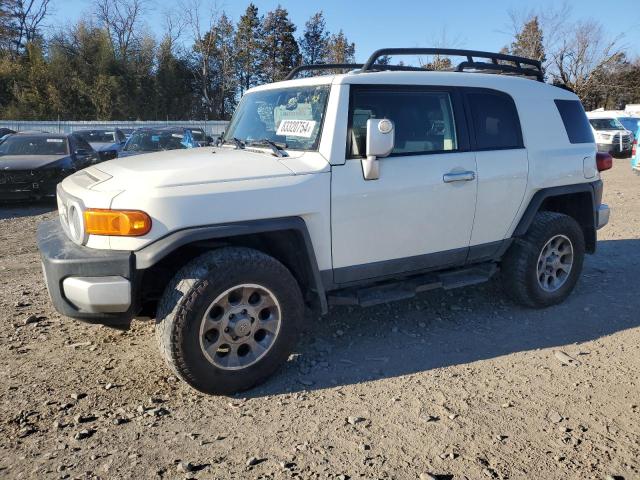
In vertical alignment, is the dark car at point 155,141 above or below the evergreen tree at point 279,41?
below

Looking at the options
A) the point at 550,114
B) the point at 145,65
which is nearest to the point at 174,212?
the point at 550,114

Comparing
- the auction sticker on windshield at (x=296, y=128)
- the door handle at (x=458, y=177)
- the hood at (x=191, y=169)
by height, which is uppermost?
the auction sticker on windshield at (x=296, y=128)

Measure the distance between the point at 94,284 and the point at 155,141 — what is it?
8246 mm

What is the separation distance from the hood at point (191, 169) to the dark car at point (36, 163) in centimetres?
721

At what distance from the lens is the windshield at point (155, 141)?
34.2 feet

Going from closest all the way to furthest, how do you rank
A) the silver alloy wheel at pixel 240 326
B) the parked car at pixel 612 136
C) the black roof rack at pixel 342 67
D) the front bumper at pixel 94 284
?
1. the front bumper at pixel 94 284
2. the silver alloy wheel at pixel 240 326
3. the black roof rack at pixel 342 67
4. the parked car at pixel 612 136

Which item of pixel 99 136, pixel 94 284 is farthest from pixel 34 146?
pixel 94 284

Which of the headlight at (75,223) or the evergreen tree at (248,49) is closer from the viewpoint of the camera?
the headlight at (75,223)

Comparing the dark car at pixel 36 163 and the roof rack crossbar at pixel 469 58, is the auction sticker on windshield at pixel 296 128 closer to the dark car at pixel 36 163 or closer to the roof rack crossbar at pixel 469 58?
the roof rack crossbar at pixel 469 58

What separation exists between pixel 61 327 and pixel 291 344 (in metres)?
2.06

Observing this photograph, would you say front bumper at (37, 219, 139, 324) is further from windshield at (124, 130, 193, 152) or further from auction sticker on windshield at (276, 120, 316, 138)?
windshield at (124, 130, 193, 152)

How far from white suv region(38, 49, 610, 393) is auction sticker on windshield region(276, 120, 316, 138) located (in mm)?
12

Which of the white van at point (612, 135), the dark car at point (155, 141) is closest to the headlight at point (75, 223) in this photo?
the dark car at point (155, 141)

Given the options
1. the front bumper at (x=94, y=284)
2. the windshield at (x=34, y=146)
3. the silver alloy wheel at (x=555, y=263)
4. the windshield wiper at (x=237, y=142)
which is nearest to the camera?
the front bumper at (x=94, y=284)
